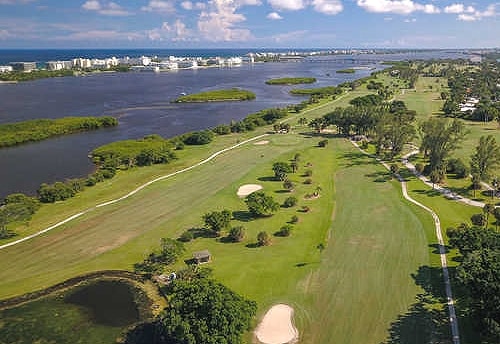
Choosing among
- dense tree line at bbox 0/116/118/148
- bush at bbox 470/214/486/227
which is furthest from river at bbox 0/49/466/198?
bush at bbox 470/214/486/227

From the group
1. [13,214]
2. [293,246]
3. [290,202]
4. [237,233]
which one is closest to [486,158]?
[290,202]

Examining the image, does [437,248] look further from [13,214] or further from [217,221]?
[13,214]

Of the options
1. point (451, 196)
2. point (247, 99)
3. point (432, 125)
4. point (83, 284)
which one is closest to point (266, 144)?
point (432, 125)

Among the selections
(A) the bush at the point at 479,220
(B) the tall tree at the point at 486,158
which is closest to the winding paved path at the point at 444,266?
(A) the bush at the point at 479,220

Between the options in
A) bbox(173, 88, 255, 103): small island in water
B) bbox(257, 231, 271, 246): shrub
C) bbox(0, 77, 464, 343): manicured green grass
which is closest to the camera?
bbox(0, 77, 464, 343): manicured green grass

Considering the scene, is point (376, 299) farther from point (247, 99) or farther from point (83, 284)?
point (247, 99)

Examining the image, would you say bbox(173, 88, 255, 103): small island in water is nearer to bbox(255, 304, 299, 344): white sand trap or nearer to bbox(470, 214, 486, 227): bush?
bbox(470, 214, 486, 227): bush

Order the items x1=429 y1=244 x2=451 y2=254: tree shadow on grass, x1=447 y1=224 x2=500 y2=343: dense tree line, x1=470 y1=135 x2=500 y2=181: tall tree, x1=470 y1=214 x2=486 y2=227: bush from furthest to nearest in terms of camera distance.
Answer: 1. x1=470 y1=135 x2=500 y2=181: tall tree
2. x1=470 y1=214 x2=486 y2=227: bush
3. x1=429 y1=244 x2=451 y2=254: tree shadow on grass
4. x1=447 y1=224 x2=500 y2=343: dense tree line
